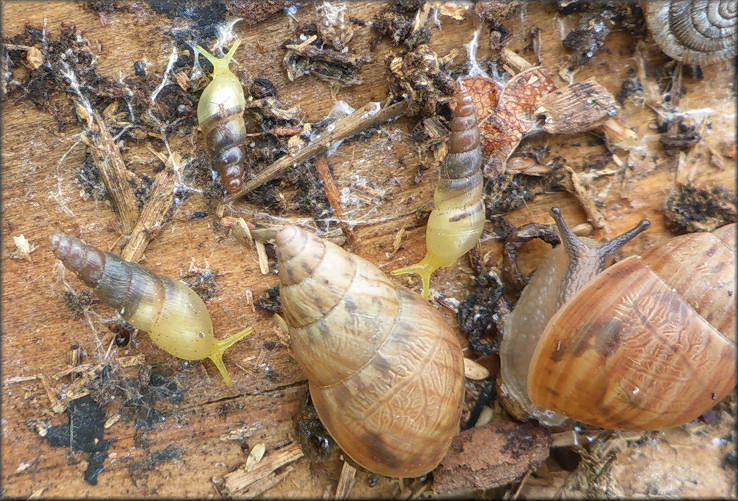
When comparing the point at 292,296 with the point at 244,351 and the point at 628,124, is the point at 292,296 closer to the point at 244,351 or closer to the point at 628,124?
the point at 244,351

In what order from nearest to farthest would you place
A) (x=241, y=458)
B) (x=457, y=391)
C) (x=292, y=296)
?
(x=292, y=296)
(x=457, y=391)
(x=241, y=458)

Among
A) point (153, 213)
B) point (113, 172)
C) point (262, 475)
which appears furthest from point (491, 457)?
point (113, 172)

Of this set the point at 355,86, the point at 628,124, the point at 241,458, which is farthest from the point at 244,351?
the point at 628,124

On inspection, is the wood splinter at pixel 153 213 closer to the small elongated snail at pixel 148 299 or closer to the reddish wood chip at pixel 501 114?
the small elongated snail at pixel 148 299

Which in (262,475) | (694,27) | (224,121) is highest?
(694,27)

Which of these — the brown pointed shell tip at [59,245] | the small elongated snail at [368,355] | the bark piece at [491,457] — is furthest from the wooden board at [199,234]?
the bark piece at [491,457]

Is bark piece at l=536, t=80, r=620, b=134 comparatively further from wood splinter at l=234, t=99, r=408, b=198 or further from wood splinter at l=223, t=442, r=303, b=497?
wood splinter at l=223, t=442, r=303, b=497

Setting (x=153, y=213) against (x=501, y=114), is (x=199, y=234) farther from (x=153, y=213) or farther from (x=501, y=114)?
(x=501, y=114)
